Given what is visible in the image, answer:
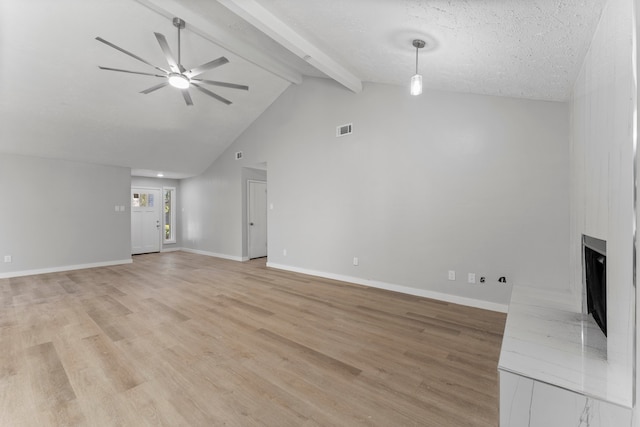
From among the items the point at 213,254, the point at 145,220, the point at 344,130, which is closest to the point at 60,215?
the point at 145,220

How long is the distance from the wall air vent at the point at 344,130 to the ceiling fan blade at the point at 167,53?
8.35 ft

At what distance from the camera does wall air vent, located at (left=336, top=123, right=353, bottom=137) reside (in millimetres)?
4477

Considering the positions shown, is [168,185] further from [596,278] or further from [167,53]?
[596,278]

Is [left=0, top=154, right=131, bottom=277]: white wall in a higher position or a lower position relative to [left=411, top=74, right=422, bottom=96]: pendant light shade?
lower

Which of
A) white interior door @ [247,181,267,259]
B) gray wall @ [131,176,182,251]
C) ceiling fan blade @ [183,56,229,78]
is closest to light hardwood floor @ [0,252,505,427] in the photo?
ceiling fan blade @ [183,56,229,78]

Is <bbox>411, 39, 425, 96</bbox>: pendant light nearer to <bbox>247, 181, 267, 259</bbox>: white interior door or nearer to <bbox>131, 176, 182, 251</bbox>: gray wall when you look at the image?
<bbox>247, 181, 267, 259</bbox>: white interior door

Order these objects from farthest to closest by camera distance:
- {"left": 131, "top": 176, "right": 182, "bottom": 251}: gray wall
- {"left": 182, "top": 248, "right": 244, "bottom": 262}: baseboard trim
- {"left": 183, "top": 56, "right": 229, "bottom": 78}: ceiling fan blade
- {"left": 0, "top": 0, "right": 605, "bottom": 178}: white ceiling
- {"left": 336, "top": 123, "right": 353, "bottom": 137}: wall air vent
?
1. {"left": 131, "top": 176, "right": 182, "bottom": 251}: gray wall
2. {"left": 182, "top": 248, "right": 244, "bottom": 262}: baseboard trim
3. {"left": 336, "top": 123, "right": 353, "bottom": 137}: wall air vent
4. {"left": 183, "top": 56, "right": 229, "bottom": 78}: ceiling fan blade
5. {"left": 0, "top": 0, "right": 605, "bottom": 178}: white ceiling

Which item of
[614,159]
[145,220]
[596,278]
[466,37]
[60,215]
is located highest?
[466,37]

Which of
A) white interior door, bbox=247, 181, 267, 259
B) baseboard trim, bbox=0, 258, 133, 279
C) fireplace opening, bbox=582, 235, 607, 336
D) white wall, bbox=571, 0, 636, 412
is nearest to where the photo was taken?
A: white wall, bbox=571, 0, 636, 412

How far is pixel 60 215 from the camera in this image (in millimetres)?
5688

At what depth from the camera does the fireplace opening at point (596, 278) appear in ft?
5.18

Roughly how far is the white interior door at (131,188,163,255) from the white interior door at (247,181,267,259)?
3.62 meters

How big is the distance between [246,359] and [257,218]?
16.3 feet

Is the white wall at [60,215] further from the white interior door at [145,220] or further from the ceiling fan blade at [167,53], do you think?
the ceiling fan blade at [167,53]
